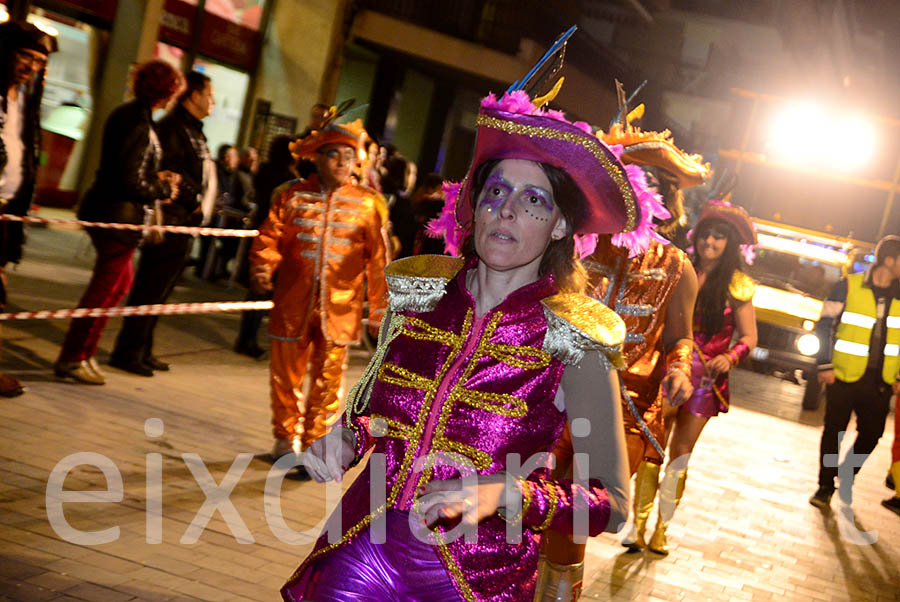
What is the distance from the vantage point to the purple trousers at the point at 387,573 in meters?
2.55

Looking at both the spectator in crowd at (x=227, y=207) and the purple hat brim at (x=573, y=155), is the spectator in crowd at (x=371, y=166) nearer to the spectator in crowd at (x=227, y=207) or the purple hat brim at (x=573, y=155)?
the spectator in crowd at (x=227, y=207)

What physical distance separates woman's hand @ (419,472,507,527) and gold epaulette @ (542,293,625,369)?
0.39 meters

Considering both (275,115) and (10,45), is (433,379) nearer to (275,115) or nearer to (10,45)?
(10,45)

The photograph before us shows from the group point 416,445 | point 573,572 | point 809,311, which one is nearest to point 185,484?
point 573,572

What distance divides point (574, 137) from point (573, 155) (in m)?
0.05

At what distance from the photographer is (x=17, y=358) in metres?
7.97

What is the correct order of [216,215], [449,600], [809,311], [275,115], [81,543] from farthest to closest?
[275,115] < [809,311] < [216,215] < [81,543] < [449,600]

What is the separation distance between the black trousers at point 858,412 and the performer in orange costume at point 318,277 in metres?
4.62

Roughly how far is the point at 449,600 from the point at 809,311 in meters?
16.3

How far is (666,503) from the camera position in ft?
22.1

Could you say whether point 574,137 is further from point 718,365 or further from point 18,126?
point 18,126

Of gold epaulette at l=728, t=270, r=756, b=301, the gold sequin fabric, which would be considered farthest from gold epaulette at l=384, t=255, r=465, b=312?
gold epaulette at l=728, t=270, r=756, b=301

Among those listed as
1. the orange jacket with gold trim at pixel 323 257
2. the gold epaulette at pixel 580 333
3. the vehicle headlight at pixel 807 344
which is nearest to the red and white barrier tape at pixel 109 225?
the orange jacket with gold trim at pixel 323 257

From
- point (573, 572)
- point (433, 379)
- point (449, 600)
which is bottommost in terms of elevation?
point (573, 572)
